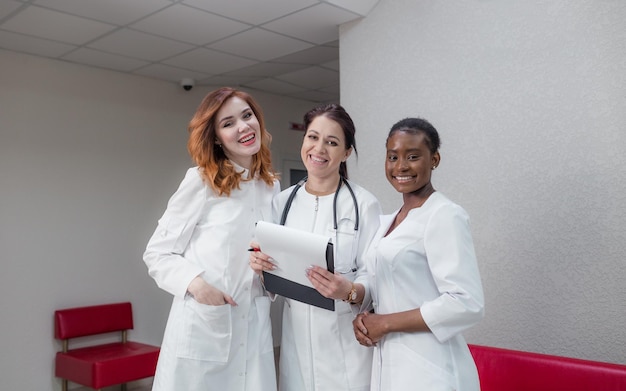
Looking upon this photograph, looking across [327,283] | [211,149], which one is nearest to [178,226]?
[211,149]

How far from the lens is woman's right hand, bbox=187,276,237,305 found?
5.92 feet

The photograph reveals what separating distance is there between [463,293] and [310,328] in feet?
1.94

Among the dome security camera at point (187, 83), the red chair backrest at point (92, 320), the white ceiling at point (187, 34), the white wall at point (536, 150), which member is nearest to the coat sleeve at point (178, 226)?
the white wall at point (536, 150)

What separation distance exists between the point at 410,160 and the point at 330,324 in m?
0.63

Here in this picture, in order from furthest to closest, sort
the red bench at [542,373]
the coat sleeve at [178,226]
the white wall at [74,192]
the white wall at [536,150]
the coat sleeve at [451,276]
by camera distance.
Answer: the white wall at [74,192]
the white wall at [536,150]
the red bench at [542,373]
the coat sleeve at [178,226]
the coat sleeve at [451,276]

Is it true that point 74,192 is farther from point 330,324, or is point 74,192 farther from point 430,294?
point 430,294

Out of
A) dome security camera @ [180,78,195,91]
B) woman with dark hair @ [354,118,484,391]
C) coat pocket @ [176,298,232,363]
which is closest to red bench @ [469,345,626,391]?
woman with dark hair @ [354,118,484,391]

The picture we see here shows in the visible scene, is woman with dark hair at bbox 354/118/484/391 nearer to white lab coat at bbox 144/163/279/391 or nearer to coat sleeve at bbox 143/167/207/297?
white lab coat at bbox 144/163/279/391

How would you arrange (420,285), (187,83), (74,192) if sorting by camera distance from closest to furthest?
1. (420,285)
2. (74,192)
3. (187,83)

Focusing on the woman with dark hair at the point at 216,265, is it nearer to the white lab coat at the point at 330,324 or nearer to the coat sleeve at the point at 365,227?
the white lab coat at the point at 330,324

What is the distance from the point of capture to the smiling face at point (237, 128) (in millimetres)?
1971

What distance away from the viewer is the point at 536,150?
8.83ft

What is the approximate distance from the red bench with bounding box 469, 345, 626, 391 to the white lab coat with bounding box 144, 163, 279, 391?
1081 millimetres

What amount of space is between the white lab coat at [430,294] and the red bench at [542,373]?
0.83 m
